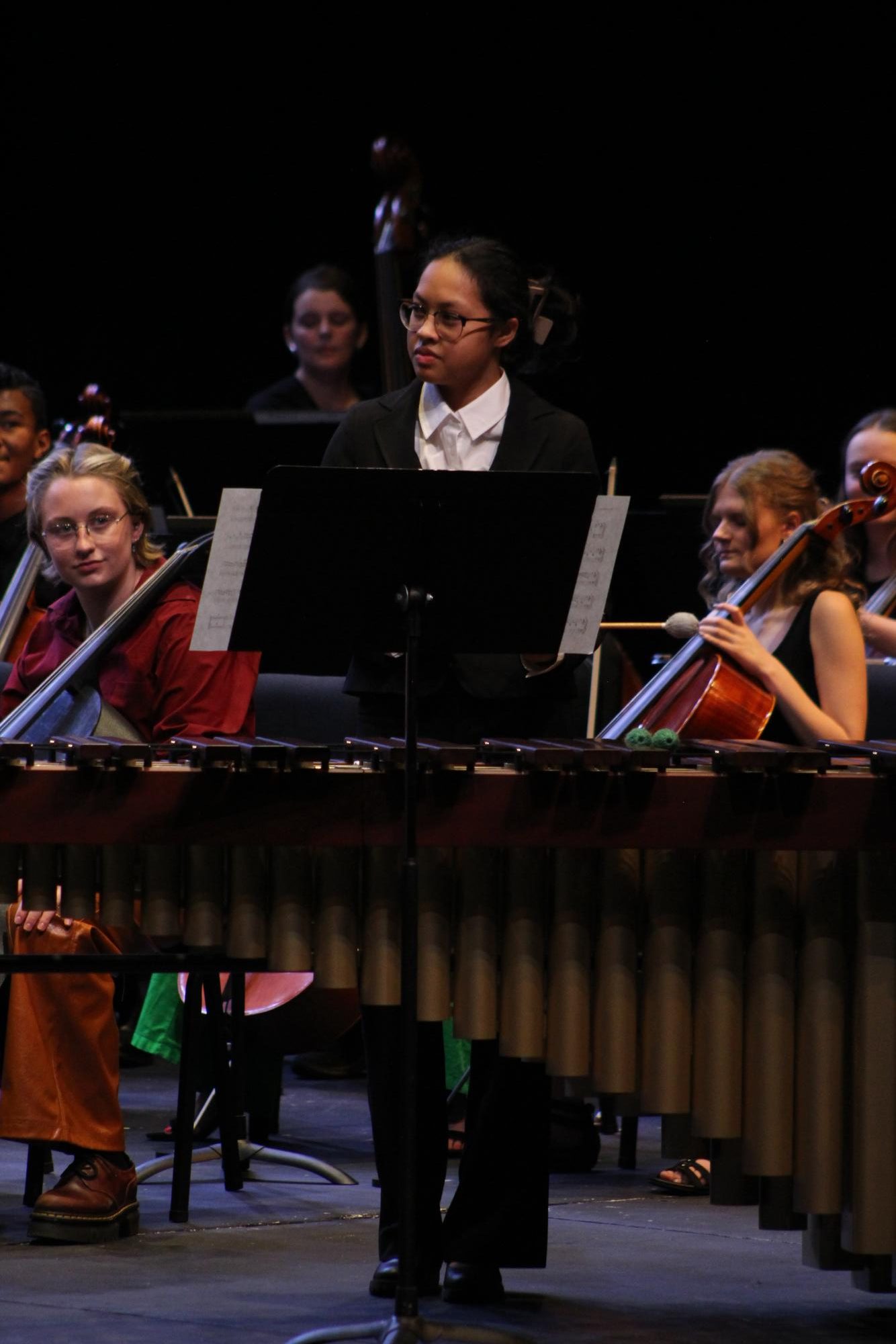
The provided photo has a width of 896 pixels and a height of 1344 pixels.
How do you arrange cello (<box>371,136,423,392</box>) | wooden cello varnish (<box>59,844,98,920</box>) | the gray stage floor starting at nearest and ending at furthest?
wooden cello varnish (<box>59,844,98,920</box>), the gray stage floor, cello (<box>371,136,423,392</box>)

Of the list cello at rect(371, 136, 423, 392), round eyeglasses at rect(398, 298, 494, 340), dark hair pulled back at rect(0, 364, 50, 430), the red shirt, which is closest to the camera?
round eyeglasses at rect(398, 298, 494, 340)

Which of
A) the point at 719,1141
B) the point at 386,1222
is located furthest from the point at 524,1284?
the point at 719,1141

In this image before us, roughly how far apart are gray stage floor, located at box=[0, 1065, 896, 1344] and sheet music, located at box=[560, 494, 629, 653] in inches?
39.1

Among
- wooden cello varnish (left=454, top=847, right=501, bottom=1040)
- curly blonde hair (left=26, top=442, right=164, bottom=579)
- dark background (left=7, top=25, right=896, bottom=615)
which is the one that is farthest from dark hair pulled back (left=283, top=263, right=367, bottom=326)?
wooden cello varnish (left=454, top=847, right=501, bottom=1040)

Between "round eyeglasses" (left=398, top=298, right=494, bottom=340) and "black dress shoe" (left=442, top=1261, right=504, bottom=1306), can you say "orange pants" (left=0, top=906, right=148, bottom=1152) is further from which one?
"round eyeglasses" (left=398, top=298, right=494, bottom=340)

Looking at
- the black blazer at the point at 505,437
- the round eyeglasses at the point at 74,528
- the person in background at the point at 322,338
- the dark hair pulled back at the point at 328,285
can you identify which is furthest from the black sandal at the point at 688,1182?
the dark hair pulled back at the point at 328,285

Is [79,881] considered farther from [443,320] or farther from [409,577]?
[443,320]

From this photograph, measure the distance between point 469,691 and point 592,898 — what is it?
19.5 inches

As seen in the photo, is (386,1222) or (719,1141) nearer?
(719,1141)

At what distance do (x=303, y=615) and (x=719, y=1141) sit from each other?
36.5 inches

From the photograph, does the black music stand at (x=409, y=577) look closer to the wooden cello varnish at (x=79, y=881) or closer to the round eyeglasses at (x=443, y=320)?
the wooden cello varnish at (x=79, y=881)

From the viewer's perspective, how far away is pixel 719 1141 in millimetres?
2875

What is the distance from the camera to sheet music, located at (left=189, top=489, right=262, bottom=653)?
A: 2.65 m

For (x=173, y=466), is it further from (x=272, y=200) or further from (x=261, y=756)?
(x=261, y=756)
